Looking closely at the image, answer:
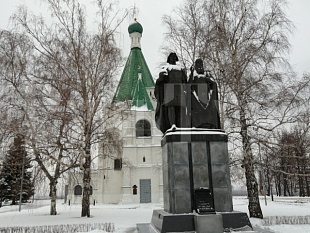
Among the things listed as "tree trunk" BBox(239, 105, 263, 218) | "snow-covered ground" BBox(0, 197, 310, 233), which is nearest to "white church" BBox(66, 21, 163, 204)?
"snow-covered ground" BBox(0, 197, 310, 233)

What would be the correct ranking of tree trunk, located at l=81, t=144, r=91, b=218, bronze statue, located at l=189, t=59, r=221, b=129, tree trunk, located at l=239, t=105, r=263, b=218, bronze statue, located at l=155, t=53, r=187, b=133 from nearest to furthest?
bronze statue, located at l=189, t=59, r=221, b=129
bronze statue, located at l=155, t=53, r=187, b=133
tree trunk, located at l=239, t=105, r=263, b=218
tree trunk, located at l=81, t=144, r=91, b=218

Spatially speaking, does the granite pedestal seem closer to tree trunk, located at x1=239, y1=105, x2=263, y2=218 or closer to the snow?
tree trunk, located at x1=239, y1=105, x2=263, y2=218

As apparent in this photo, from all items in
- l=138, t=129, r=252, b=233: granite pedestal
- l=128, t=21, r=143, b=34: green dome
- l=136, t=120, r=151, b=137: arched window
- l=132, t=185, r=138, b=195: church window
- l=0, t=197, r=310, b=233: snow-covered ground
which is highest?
l=128, t=21, r=143, b=34: green dome

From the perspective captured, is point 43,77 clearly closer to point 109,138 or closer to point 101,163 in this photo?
point 109,138

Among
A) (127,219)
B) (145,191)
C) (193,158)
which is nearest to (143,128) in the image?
(145,191)

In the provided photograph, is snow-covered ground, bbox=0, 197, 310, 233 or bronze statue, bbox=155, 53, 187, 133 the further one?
snow-covered ground, bbox=0, 197, 310, 233

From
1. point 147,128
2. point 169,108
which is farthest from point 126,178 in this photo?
point 169,108

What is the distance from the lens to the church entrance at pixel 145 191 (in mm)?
Result: 30844

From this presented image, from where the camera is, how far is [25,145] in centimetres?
Answer: 1680

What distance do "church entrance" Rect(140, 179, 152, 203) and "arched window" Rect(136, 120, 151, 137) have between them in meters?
5.25

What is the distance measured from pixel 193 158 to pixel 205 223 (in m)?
1.44

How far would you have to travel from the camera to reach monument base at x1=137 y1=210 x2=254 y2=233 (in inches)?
224

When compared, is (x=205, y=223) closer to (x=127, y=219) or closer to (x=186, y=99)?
(x=186, y=99)

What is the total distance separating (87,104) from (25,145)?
510cm
